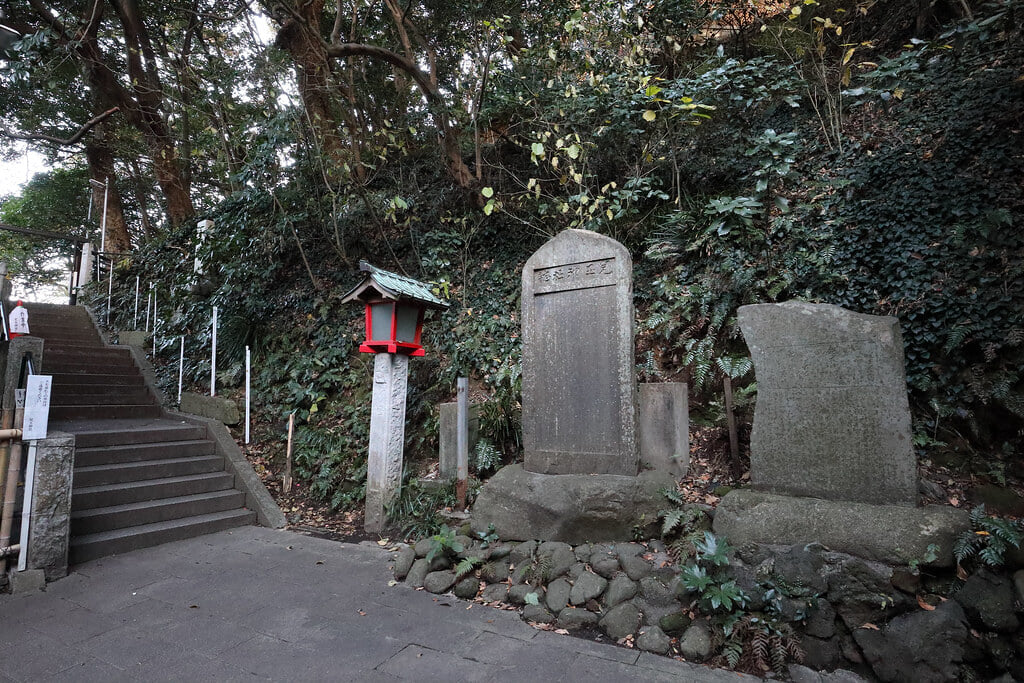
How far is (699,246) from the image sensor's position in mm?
6258

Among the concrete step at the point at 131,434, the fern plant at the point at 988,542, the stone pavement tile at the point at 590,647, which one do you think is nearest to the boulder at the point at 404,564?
the stone pavement tile at the point at 590,647

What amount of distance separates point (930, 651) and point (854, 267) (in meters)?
3.98

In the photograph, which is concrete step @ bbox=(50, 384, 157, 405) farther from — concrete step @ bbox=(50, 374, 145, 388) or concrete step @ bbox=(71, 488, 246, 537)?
concrete step @ bbox=(71, 488, 246, 537)

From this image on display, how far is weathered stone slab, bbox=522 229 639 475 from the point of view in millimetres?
3916

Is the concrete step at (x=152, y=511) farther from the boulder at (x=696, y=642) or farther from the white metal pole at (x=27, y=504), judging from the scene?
the boulder at (x=696, y=642)

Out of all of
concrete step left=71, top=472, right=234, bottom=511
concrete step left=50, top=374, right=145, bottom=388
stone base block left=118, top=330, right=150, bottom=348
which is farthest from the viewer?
stone base block left=118, top=330, right=150, bottom=348

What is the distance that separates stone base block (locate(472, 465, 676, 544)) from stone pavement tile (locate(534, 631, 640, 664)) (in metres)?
0.79

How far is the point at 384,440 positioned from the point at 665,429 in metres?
2.76

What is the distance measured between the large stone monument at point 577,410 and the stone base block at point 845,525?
23.5 inches

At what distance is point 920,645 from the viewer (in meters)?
2.39

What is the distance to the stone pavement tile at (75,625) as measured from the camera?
2998mm

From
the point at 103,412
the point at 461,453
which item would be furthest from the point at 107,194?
the point at 461,453

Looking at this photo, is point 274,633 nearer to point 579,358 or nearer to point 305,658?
point 305,658

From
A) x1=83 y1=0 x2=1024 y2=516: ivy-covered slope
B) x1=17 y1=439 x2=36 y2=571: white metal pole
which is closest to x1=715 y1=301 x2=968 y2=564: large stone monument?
x1=83 y1=0 x2=1024 y2=516: ivy-covered slope
